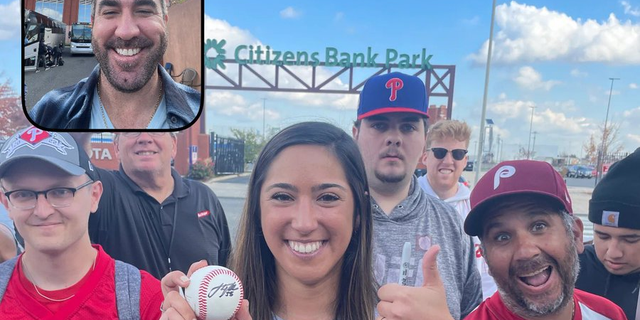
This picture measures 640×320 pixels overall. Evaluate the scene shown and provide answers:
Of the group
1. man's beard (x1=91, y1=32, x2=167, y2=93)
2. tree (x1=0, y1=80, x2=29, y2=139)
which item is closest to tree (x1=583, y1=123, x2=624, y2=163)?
man's beard (x1=91, y1=32, x2=167, y2=93)

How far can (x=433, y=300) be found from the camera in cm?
146

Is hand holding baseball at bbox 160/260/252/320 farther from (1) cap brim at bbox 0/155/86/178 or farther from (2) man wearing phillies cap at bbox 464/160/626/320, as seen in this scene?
(2) man wearing phillies cap at bbox 464/160/626/320

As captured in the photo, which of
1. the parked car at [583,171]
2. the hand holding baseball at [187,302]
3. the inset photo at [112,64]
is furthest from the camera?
the parked car at [583,171]

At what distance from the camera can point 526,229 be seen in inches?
58.1

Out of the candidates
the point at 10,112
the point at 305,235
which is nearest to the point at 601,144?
the point at 305,235

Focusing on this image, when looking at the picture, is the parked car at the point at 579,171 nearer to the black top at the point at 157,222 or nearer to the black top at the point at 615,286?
the black top at the point at 615,286

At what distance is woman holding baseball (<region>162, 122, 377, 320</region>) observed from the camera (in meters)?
1.45

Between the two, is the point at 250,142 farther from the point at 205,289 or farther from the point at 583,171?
the point at 583,171

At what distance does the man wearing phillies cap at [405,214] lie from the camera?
4.75 ft

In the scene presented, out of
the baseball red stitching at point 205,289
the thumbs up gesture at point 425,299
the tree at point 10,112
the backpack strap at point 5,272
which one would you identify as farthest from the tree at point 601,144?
the backpack strap at point 5,272

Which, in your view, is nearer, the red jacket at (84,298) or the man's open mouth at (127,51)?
the man's open mouth at (127,51)

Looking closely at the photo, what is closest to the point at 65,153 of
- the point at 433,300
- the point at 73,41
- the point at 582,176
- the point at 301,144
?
the point at 73,41

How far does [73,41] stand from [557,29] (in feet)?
5.62

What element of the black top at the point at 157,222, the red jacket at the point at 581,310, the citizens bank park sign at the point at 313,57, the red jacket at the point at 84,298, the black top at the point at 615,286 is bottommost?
the red jacket at the point at 84,298
